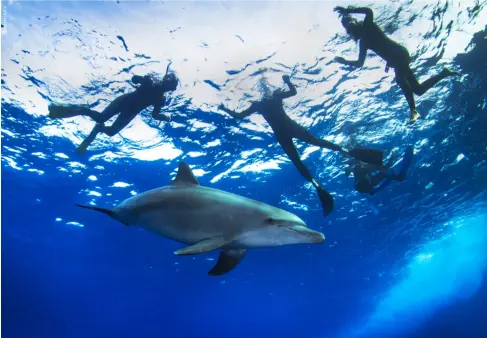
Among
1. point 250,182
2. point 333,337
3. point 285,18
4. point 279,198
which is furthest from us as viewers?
point 333,337

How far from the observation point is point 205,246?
2381mm

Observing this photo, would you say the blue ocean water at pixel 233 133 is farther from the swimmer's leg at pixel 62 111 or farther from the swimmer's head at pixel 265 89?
the swimmer's leg at pixel 62 111

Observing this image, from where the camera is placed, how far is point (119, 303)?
42.4 m

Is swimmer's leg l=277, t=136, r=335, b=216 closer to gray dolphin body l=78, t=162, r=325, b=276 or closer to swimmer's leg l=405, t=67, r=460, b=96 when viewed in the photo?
swimmer's leg l=405, t=67, r=460, b=96

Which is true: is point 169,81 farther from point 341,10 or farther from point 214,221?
point 214,221

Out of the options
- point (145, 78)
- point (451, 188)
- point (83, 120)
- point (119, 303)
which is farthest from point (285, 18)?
point (119, 303)

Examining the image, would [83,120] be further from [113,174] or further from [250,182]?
[250,182]

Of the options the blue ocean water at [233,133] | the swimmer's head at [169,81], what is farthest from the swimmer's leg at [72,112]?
the blue ocean water at [233,133]

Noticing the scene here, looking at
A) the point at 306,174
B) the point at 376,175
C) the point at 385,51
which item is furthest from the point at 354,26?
the point at 376,175

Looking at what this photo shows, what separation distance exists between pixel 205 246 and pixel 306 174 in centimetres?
600

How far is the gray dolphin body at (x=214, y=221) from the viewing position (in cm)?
240

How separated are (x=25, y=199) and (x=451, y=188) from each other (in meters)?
28.2

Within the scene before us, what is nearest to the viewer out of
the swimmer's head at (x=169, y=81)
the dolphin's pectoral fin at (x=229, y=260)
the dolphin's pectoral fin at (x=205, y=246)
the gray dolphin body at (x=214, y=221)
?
the dolphin's pectoral fin at (x=205, y=246)

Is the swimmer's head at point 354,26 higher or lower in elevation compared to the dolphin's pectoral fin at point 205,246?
higher
